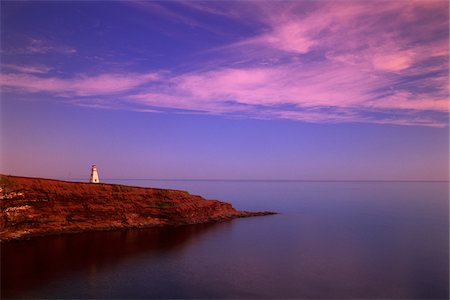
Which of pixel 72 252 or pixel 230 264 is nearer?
pixel 230 264

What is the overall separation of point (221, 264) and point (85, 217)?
898 inches

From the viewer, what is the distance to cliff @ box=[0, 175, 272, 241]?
128 feet

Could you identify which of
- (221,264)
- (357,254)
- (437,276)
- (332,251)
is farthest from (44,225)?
(437,276)

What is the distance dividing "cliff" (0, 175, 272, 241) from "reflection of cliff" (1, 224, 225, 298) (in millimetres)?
2022

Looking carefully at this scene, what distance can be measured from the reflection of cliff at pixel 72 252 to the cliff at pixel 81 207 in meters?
2.02

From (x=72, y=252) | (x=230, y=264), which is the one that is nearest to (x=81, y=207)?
(x=72, y=252)

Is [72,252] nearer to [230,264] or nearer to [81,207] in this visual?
[81,207]

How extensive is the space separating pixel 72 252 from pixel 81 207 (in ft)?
36.7

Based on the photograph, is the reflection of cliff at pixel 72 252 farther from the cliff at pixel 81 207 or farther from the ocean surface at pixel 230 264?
the cliff at pixel 81 207

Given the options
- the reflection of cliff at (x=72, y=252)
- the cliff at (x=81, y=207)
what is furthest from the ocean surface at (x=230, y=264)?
the cliff at (x=81, y=207)

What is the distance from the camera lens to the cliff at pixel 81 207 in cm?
3906

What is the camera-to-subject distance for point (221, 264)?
30969 millimetres

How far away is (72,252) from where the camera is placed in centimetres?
3406

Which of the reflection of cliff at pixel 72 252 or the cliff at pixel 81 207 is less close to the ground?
the cliff at pixel 81 207
